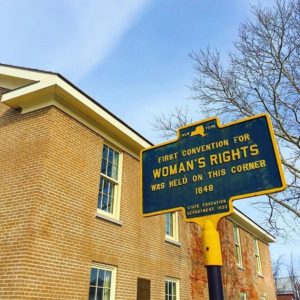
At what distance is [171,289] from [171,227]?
92.3 inches

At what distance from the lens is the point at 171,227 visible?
13172mm

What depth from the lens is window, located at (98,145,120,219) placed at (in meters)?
9.79


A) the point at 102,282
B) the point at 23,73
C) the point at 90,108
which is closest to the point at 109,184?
the point at 90,108

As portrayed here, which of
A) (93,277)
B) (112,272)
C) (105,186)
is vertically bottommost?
(93,277)

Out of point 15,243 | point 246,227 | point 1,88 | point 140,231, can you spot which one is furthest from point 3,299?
point 246,227

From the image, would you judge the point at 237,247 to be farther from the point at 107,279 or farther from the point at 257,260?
the point at 107,279

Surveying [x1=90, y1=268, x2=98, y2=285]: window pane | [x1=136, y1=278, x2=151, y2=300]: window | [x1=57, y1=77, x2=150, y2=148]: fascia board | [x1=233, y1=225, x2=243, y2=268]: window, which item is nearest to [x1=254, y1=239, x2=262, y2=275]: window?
[x1=233, y1=225, x2=243, y2=268]: window

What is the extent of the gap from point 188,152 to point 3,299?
205 inches

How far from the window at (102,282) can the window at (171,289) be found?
321 cm

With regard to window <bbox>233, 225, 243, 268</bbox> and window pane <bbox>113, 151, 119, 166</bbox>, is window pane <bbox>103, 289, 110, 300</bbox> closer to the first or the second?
window pane <bbox>113, 151, 119, 166</bbox>

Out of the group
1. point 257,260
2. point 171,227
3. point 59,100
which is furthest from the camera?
point 257,260

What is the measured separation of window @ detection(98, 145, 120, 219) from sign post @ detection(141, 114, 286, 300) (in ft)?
18.1

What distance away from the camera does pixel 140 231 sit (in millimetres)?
10688

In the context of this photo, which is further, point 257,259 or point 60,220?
point 257,259
